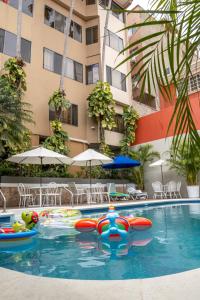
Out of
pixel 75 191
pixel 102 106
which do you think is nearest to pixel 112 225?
pixel 75 191

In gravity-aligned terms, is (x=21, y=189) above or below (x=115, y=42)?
below

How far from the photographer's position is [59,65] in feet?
59.2

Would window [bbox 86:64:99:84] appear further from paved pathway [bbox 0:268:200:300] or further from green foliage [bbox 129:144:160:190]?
paved pathway [bbox 0:268:200:300]

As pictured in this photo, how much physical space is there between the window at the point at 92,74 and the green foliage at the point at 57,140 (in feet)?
18.6

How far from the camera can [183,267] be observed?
3.56 metres

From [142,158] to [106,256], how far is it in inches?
557

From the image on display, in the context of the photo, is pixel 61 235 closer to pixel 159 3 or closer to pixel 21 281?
pixel 21 281

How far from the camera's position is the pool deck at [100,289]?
1911 mm

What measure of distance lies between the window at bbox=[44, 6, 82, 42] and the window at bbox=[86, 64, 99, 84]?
2.38 meters

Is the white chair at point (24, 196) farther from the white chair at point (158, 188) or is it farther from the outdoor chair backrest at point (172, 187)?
the outdoor chair backrest at point (172, 187)

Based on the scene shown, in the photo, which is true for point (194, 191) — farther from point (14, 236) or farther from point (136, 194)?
point (14, 236)

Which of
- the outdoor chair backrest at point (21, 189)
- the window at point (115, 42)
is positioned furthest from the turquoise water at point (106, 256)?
the window at point (115, 42)

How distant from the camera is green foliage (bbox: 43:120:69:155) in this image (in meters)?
14.8

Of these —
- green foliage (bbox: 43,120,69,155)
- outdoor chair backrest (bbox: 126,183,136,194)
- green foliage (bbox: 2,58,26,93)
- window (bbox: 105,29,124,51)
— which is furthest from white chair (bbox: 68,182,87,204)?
window (bbox: 105,29,124,51)
